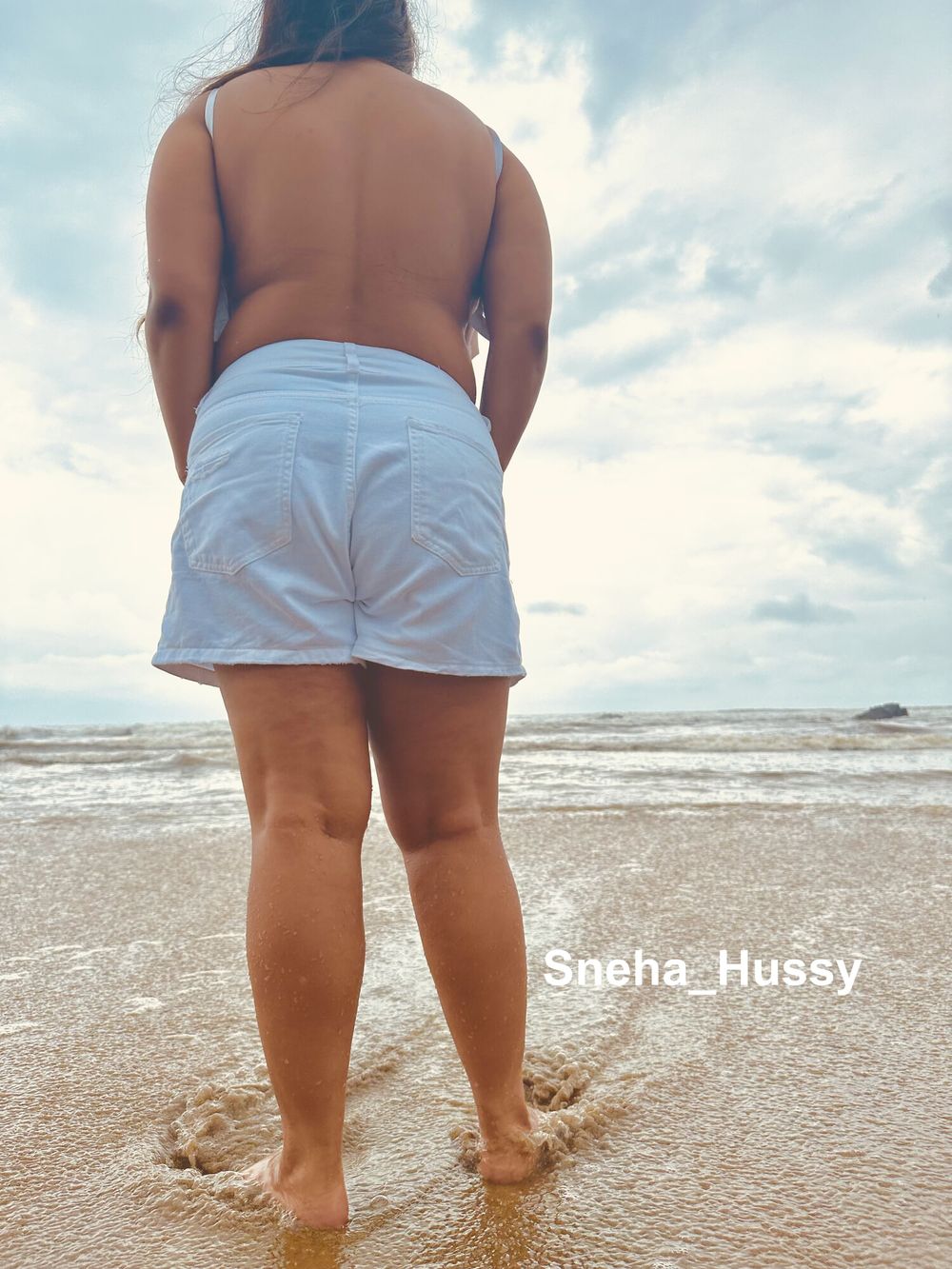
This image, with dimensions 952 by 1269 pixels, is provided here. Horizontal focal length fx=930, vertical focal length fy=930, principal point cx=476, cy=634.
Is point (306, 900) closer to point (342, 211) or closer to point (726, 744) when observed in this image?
point (342, 211)

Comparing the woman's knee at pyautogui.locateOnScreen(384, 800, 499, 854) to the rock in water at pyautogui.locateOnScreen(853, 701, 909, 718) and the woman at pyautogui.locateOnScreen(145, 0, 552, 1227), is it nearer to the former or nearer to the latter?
the woman at pyautogui.locateOnScreen(145, 0, 552, 1227)

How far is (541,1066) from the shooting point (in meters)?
1.75

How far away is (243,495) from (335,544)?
14 cm

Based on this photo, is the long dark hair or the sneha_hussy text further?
the sneha_hussy text

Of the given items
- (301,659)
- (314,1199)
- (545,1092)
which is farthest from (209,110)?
(545,1092)

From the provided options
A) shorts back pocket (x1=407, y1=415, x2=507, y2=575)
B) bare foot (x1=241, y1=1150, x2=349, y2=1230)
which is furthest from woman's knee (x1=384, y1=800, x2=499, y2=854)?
bare foot (x1=241, y1=1150, x2=349, y2=1230)

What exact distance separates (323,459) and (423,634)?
28 cm

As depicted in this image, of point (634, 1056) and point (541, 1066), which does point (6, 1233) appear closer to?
point (541, 1066)

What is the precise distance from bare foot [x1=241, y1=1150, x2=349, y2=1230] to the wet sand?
2cm

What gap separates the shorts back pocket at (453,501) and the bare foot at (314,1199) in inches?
33.1

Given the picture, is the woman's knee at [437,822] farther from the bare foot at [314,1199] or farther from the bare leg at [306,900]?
the bare foot at [314,1199]

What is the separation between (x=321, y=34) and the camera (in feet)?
5.08

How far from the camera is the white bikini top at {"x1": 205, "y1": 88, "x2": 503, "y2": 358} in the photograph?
4.76ft

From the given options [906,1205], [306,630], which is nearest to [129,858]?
[306,630]
